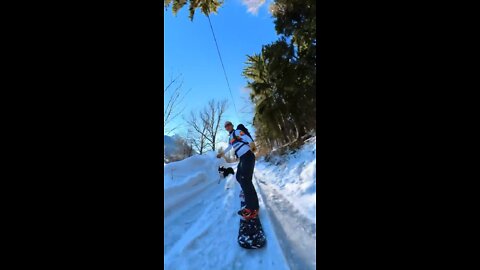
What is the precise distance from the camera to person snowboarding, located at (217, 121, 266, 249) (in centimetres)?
356

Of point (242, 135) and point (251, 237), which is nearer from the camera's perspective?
point (251, 237)

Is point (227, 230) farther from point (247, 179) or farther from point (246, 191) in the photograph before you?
point (247, 179)

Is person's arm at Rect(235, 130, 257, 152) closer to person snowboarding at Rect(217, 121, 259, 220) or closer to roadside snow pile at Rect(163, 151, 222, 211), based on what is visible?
person snowboarding at Rect(217, 121, 259, 220)

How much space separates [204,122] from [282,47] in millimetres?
21523

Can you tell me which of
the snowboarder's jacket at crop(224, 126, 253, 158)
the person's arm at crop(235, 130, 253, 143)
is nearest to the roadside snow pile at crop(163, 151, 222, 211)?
the snowboarder's jacket at crop(224, 126, 253, 158)

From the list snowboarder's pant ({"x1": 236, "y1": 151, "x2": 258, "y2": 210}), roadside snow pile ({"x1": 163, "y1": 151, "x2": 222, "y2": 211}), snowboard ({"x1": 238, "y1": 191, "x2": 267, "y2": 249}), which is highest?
roadside snow pile ({"x1": 163, "y1": 151, "x2": 222, "y2": 211})

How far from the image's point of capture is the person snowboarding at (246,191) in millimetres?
3560

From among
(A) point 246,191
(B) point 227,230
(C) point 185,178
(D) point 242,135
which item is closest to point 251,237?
(B) point 227,230

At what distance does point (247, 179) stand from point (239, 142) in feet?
2.44

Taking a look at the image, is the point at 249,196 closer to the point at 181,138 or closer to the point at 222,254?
the point at 222,254

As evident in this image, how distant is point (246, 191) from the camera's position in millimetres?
4672
